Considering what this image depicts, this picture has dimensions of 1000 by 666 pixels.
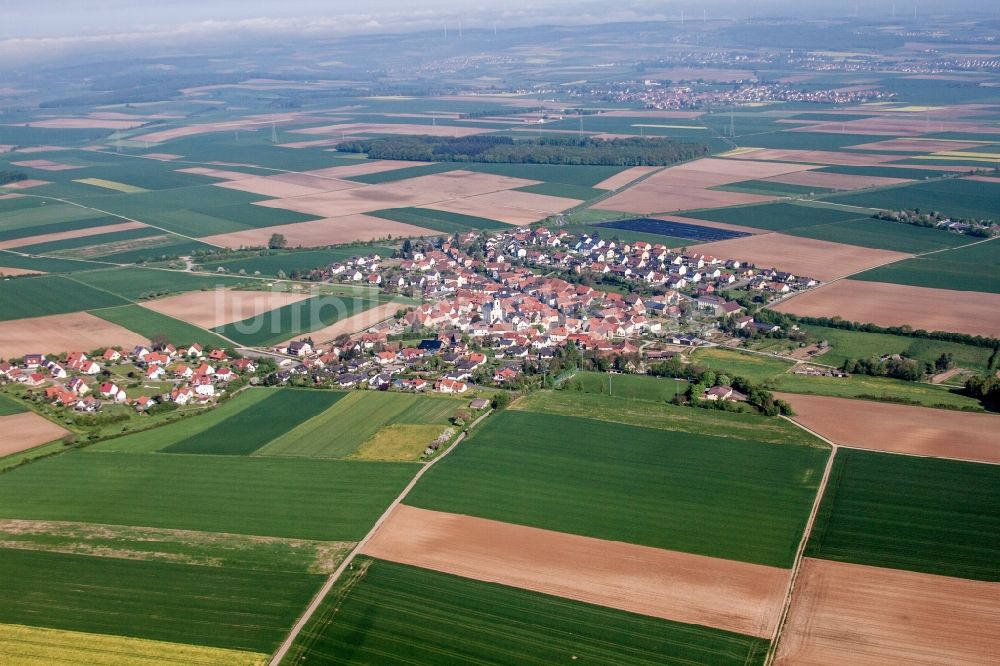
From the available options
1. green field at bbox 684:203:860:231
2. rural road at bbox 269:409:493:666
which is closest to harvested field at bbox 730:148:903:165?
green field at bbox 684:203:860:231

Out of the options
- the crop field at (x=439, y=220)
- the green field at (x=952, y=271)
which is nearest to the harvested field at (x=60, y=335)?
the crop field at (x=439, y=220)

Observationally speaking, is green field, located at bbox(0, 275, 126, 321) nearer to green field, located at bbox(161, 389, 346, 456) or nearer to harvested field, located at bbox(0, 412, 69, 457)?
harvested field, located at bbox(0, 412, 69, 457)

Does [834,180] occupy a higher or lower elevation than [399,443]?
higher

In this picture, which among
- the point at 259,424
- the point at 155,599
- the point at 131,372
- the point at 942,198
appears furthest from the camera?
the point at 942,198

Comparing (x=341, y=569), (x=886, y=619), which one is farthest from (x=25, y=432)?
(x=886, y=619)

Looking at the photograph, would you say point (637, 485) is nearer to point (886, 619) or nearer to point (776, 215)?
point (886, 619)

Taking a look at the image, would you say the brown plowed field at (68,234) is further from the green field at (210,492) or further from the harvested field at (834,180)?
the harvested field at (834,180)

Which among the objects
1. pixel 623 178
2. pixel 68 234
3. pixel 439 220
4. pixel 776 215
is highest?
pixel 623 178

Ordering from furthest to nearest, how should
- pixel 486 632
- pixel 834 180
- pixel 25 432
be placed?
1. pixel 834 180
2. pixel 25 432
3. pixel 486 632
